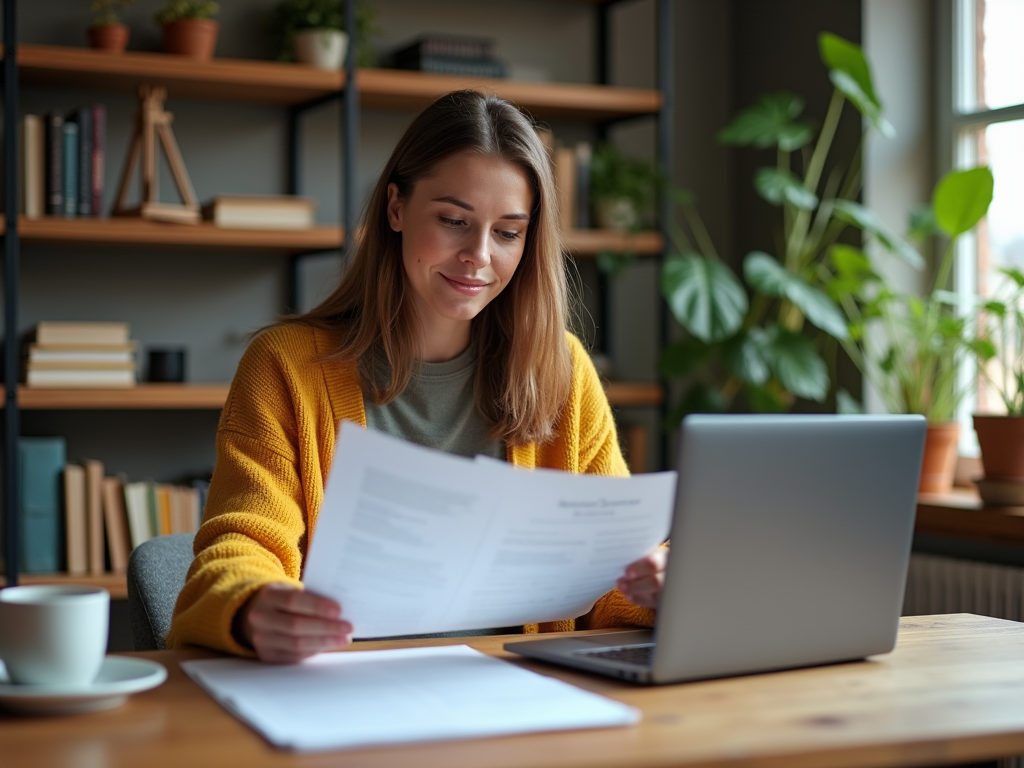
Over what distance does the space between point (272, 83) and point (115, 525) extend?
3.71ft

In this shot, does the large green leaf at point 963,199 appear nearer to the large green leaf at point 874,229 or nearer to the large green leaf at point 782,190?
the large green leaf at point 874,229

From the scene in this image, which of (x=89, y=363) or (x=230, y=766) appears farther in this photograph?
(x=89, y=363)

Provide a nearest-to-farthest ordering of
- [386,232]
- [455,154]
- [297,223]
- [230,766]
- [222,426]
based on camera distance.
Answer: [230,766], [222,426], [455,154], [386,232], [297,223]

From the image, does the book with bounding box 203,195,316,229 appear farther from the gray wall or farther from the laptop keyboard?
the laptop keyboard

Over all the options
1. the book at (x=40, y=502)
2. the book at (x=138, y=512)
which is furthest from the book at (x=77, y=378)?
the book at (x=138, y=512)

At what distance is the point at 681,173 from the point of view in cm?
382

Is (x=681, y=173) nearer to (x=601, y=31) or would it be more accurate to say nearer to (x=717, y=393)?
(x=601, y=31)

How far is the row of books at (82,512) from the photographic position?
2.88m

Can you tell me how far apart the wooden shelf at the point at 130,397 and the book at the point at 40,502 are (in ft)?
0.37

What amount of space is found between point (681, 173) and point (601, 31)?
50cm

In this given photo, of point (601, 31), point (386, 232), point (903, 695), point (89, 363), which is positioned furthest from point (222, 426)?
point (601, 31)

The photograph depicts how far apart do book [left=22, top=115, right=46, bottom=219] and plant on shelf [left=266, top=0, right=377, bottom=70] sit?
0.63 m

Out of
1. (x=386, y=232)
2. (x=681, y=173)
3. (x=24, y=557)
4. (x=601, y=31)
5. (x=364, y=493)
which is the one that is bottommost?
(x=24, y=557)

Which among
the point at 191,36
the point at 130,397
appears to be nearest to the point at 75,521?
the point at 130,397
